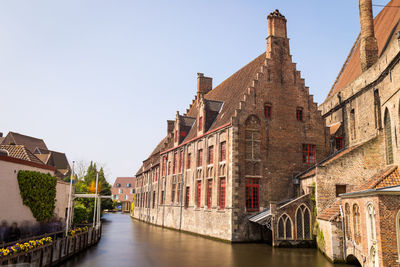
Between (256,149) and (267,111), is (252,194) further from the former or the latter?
(267,111)

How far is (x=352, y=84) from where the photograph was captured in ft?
81.8

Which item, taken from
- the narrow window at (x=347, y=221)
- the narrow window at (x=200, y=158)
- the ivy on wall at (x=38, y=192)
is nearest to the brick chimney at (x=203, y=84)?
the narrow window at (x=200, y=158)

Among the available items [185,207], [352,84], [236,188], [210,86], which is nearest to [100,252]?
[236,188]

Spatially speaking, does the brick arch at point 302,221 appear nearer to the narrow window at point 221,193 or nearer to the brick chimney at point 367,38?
the narrow window at point 221,193

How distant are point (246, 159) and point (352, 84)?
9.65 m

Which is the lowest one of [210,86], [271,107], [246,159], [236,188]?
[236,188]

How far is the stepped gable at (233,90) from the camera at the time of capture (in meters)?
26.4

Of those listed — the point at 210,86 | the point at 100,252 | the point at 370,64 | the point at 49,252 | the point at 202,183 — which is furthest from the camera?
the point at 210,86

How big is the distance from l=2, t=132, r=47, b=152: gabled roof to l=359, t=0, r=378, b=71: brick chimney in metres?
46.5

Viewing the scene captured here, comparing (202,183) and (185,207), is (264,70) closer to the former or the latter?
(202,183)

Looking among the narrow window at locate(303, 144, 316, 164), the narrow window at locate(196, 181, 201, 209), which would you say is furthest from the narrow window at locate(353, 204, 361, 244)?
the narrow window at locate(196, 181, 201, 209)

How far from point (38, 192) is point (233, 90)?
1829 cm

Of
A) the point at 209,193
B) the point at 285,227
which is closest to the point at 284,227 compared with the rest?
the point at 285,227

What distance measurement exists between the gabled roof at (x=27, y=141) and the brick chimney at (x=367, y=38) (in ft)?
152
